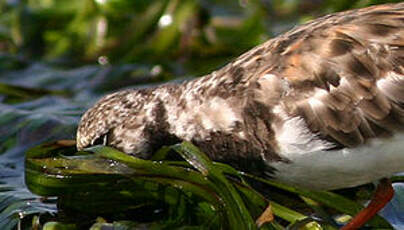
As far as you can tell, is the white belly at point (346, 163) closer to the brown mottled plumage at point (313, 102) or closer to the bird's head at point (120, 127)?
the brown mottled plumage at point (313, 102)

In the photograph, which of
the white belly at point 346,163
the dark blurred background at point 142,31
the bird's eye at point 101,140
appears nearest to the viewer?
the white belly at point 346,163

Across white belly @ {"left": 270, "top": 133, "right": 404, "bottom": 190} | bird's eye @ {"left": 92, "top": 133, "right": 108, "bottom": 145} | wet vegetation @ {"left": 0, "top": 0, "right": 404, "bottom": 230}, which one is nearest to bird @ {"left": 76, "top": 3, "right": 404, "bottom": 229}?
white belly @ {"left": 270, "top": 133, "right": 404, "bottom": 190}

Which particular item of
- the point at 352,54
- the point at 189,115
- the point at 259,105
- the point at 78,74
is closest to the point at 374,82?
the point at 352,54

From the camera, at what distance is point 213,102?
151 inches

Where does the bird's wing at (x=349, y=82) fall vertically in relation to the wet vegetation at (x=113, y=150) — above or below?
above

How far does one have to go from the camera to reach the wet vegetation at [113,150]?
356 cm

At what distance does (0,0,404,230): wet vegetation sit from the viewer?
356cm

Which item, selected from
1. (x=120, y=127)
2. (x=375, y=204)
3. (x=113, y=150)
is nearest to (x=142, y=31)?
(x=120, y=127)

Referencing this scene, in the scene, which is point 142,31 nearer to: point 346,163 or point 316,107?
point 316,107

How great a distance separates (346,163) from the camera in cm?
358

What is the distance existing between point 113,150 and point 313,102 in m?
0.73

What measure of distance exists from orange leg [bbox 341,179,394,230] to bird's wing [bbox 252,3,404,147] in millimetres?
278

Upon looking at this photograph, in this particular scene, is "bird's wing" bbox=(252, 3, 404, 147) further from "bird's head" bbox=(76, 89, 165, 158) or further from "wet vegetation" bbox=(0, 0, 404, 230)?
"bird's head" bbox=(76, 89, 165, 158)


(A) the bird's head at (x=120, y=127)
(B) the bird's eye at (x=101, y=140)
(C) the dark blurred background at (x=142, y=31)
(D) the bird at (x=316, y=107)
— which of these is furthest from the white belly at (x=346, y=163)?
(C) the dark blurred background at (x=142, y=31)
